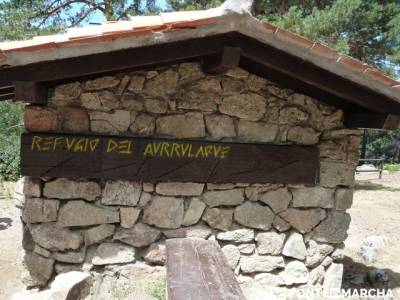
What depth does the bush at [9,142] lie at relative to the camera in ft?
45.5

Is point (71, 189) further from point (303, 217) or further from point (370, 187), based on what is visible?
point (370, 187)

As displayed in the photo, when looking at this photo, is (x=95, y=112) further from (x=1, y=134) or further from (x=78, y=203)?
(x=1, y=134)

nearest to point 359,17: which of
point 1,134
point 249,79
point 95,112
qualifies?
point 249,79

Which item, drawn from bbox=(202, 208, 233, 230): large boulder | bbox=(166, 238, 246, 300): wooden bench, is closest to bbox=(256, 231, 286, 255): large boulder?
bbox=(202, 208, 233, 230): large boulder

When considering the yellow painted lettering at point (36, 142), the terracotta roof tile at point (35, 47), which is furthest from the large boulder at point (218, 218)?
the terracotta roof tile at point (35, 47)

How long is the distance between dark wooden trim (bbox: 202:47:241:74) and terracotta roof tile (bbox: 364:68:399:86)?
1.12m

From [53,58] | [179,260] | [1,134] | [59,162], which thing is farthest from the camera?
[1,134]

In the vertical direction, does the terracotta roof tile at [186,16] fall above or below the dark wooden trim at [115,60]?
above

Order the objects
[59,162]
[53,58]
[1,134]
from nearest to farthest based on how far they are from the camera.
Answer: [53,58], [59,162], [1,134]

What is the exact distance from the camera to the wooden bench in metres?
2.57

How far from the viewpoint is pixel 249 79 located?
392 cm

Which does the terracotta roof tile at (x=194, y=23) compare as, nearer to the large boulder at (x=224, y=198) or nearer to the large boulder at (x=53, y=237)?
the large boulder at (x=224, y=198)

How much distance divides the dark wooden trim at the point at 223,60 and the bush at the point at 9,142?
11.4 metres

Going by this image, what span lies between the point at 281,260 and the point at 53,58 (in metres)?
2.86
